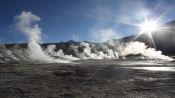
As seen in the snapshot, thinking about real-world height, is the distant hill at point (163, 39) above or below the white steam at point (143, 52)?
above

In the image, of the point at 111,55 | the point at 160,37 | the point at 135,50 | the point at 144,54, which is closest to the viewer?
the point at 144,54

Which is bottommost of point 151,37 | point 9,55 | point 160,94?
point 160,94

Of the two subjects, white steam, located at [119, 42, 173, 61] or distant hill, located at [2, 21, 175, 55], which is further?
distant hill, located at [2, 21, 175, 55]

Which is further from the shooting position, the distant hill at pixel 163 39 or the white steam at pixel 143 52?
the distant hill at pixel 163 39

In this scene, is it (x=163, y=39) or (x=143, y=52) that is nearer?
(x=143, y=52)

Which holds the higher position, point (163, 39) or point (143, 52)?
point (163, 39)

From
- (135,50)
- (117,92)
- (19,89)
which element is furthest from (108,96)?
(135,50)

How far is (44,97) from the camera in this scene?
16.5 m

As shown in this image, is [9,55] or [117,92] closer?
[117,92]

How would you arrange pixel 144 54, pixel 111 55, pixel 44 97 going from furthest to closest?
1. pixel 111 55
2. pixel 144 54
3. pixel 44 97

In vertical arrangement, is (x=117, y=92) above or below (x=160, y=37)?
below

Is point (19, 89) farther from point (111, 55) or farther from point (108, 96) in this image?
point (111, 55)

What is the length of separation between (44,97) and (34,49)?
6546cm

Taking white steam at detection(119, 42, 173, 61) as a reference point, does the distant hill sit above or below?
above
